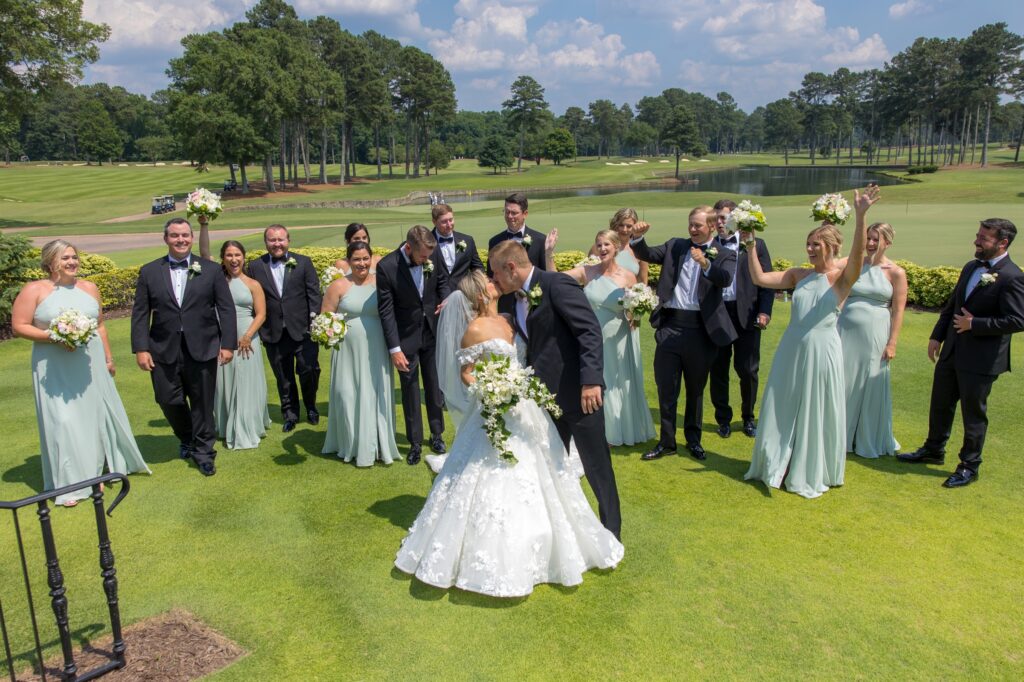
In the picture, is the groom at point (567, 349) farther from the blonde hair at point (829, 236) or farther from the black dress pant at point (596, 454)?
the blonde hair at point (829, 236)

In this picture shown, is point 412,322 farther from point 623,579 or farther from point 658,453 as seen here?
point 623,579

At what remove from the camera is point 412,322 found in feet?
24.9

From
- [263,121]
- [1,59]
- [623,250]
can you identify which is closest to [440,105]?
[263,121]

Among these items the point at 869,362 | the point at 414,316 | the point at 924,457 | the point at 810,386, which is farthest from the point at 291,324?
the point at 924,457

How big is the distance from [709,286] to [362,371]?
398 cm

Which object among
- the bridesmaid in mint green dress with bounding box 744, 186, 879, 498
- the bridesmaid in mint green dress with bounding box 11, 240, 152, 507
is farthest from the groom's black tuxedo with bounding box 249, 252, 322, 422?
the bridesmaid in mint green dress with bounding box 744, 186, 879, 498

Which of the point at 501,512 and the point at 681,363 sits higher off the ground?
the point at 681,363

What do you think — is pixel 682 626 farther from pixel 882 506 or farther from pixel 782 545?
pixel 882 506

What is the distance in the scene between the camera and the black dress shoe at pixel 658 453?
7.63 meters

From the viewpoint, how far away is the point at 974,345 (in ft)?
22.3

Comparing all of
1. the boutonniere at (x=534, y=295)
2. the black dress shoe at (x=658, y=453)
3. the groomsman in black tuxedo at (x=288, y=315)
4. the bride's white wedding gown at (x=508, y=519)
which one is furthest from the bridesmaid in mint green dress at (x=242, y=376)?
the black dress shoe at (x=658, y=453)

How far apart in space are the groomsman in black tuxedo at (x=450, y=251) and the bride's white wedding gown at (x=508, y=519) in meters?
3.00

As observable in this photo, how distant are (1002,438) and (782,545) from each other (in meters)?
4.29

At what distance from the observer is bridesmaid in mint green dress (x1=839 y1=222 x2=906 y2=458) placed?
7.58m
